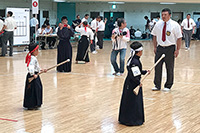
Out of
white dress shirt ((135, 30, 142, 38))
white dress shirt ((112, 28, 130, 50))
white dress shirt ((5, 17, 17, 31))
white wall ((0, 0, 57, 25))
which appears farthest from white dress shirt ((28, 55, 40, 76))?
white dress shirt ((135, 30, 142, 38))

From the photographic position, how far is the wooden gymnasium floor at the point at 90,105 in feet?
20.2

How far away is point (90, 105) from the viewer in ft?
25.5

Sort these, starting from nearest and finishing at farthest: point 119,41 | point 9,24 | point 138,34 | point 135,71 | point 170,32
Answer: point 135,71
point 170,32
point 119,41
point 9,24
point 138,34

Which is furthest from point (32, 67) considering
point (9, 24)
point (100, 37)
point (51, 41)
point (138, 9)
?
point (138, 9)

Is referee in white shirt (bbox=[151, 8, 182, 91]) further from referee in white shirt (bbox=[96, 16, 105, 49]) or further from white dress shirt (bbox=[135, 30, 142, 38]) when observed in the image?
white dress shirt (bbox=[135, 30, 142, 38])

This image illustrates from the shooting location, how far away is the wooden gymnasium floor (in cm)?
616

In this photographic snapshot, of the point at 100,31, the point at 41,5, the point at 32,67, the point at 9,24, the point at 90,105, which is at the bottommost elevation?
the point at 90,105

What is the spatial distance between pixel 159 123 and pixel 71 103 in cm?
218

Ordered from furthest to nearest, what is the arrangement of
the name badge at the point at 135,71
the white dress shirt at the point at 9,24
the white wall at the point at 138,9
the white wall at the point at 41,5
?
1. the white wall at the point at 138,9
2. the white wall at the point at 41,5
3. the white dress shirt at the point at 9,24
4. the name badge at the point at 135,71

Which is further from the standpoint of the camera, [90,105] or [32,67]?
[90,105]

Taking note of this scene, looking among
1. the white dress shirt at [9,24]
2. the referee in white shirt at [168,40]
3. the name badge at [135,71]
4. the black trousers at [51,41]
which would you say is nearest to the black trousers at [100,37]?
the black trousers at [51,41]

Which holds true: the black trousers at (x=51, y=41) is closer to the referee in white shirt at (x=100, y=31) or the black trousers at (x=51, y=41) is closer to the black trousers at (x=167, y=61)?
the referee in white shirt at (x=100, y=31)

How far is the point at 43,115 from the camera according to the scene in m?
6.89

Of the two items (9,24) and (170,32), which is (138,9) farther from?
(170,32)
